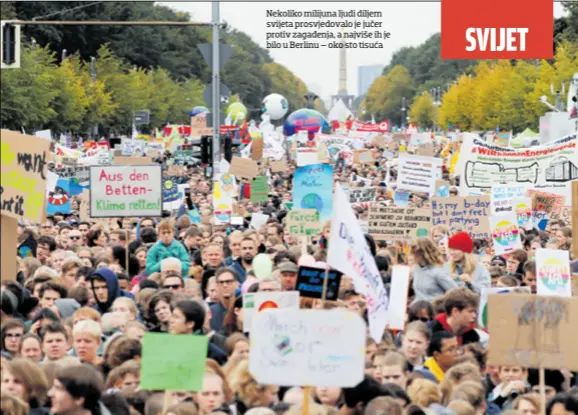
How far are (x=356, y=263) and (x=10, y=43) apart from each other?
384 inches

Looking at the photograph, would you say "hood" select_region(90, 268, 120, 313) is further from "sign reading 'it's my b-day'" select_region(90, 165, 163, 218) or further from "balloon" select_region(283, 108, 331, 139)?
"balloon" select_region(283, 108, 331, 139)

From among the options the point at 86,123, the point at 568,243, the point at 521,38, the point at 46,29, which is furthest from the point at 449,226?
the point at 46,29

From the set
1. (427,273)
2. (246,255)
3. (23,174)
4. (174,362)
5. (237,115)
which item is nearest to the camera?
(174,362)

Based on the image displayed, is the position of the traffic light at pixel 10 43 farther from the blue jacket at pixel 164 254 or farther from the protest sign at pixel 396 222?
the protest sign at pixel 396 222

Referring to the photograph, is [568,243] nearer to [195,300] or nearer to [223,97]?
[195,300]

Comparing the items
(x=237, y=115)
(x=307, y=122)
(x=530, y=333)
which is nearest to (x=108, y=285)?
(x=530, y=333)

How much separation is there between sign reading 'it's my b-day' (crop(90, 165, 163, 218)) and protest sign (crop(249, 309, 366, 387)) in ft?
33.2

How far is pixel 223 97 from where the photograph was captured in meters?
29.0

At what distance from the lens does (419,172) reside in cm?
Result: 2314

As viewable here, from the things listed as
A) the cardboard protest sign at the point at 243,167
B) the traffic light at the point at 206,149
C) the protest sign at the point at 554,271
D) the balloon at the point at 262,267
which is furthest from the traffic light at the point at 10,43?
the traffic light at the point at 206,149

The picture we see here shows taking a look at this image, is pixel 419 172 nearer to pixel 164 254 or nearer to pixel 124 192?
pixel 124 192

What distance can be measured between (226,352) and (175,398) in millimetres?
1392

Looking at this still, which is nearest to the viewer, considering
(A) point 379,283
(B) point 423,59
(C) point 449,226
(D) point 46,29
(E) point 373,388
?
(E) point 373,388

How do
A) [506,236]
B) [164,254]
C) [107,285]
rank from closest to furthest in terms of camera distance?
[107,285] < [164,254] < [506,236]
